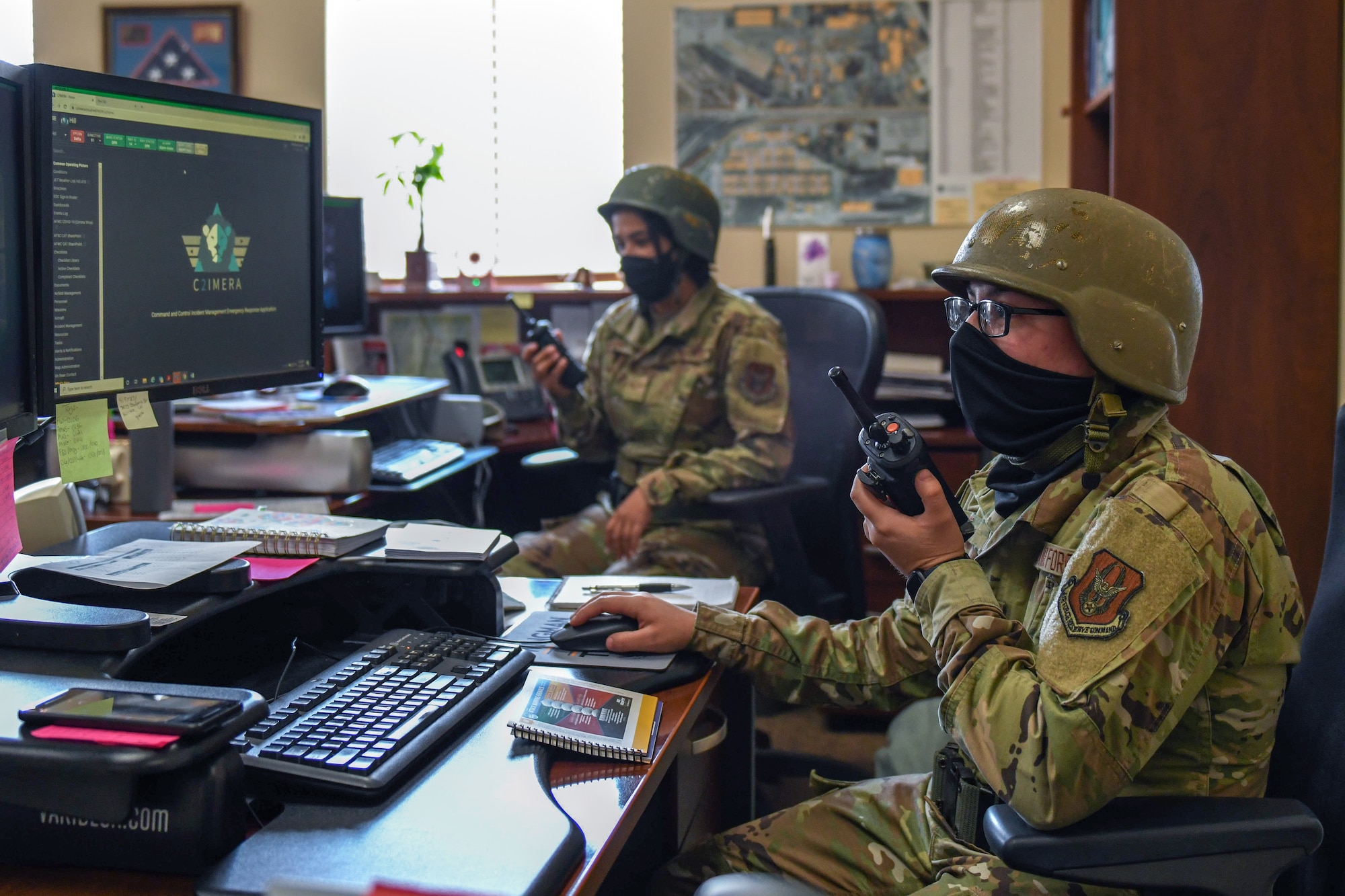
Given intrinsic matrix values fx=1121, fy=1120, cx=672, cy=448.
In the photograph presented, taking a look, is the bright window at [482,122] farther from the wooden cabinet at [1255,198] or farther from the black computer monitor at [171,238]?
the black computer monitor at [171,238]

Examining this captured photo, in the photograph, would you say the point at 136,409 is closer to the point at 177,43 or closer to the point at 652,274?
the point at 652,274

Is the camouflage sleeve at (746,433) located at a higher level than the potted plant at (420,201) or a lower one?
lower

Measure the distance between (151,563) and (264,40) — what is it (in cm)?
312

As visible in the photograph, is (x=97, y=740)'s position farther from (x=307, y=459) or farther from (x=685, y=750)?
(x=307, y=459)

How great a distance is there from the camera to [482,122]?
365 centimetres

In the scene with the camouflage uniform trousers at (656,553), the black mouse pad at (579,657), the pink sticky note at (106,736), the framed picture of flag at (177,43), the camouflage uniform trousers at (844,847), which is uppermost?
the framed picture of flag at (177,43)

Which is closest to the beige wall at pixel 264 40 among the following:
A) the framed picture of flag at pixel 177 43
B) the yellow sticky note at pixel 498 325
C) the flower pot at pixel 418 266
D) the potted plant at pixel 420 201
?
the framed picture of flag at pixel 177 43

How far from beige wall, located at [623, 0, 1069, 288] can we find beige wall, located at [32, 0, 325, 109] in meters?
1.05

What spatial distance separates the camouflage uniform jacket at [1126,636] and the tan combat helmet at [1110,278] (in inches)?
2.2

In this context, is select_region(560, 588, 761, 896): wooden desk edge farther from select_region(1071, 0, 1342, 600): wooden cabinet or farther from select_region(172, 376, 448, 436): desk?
select_region(1071, 0, 1342, 600): wooden cabinet

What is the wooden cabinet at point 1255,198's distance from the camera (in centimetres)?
177

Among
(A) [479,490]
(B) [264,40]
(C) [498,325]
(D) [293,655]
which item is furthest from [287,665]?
(B) [264,40]

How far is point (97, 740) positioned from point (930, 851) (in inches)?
30.2

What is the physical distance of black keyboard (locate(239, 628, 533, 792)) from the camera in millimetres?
807
